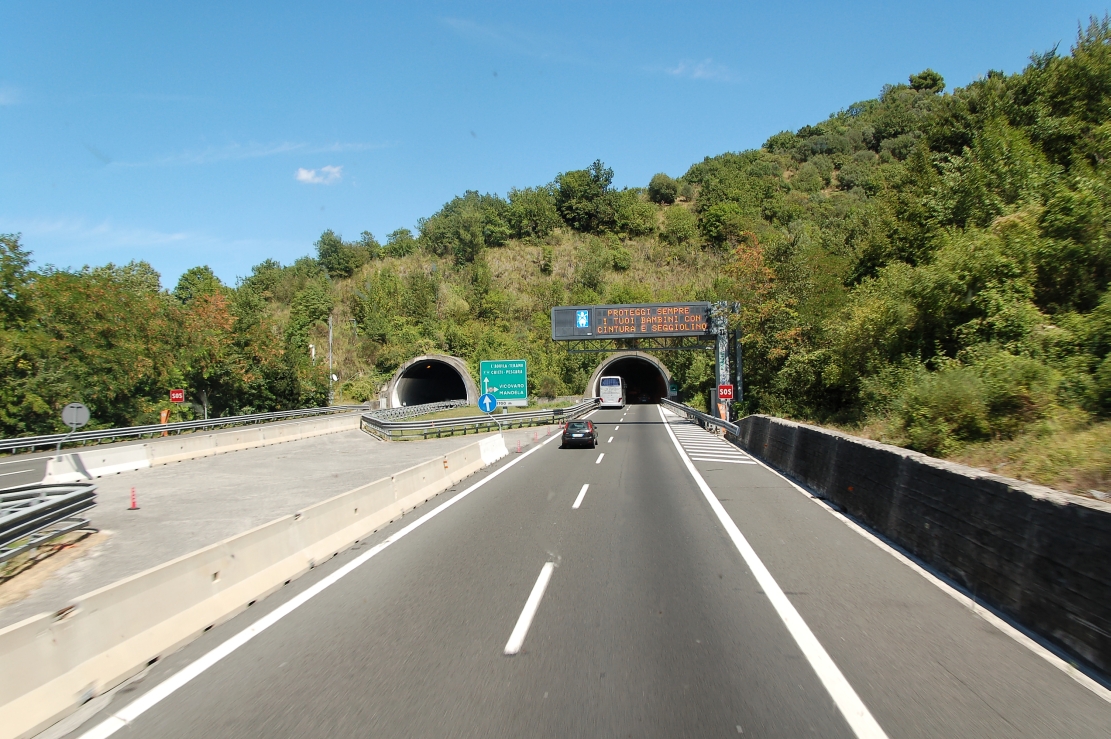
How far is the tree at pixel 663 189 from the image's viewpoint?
14400cm

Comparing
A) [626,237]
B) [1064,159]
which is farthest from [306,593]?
[626,237]

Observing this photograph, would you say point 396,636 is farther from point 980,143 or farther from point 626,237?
point 626,237

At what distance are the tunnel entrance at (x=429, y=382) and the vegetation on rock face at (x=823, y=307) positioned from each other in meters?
4.67

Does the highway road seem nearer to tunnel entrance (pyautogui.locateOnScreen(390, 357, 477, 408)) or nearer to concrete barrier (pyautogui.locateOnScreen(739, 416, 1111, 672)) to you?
concrete barrier (pyautogui.locateOnScreen(739, 416, 1111, 672))

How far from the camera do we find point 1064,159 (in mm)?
29250

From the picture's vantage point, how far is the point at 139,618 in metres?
5.81

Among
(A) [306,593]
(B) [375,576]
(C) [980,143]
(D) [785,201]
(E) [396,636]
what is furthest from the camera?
(D) [785,201]

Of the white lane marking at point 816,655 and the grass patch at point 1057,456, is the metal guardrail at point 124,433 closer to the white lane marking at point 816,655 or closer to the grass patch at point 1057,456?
the white lane marking at point 816,655

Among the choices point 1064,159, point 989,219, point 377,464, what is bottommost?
point 377,464

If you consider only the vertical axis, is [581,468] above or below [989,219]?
below

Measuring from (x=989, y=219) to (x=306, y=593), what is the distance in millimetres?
26438

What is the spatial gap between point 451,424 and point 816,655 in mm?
33448

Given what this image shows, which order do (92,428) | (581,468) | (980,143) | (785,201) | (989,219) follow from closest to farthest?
1. (581,468)
2. (989,219)
3. (980,143)
4. (92,428)
5. (785,201)

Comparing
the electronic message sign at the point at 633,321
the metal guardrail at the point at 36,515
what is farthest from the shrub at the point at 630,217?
the metal guardrail at the point at 36,515
